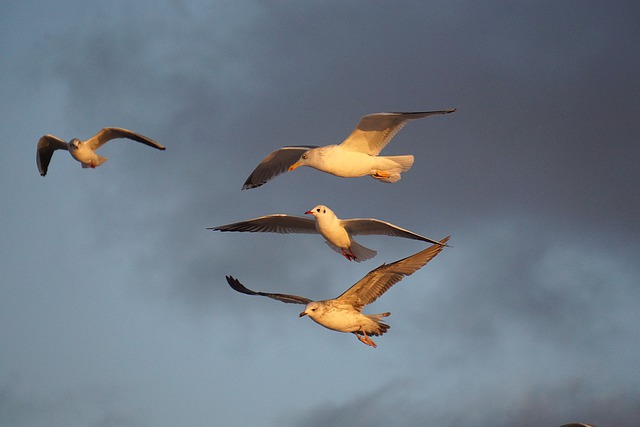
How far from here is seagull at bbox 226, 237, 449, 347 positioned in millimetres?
17281

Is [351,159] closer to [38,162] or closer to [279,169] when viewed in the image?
[279,169]

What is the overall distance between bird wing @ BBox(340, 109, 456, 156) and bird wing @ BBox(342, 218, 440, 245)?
114 centimetres

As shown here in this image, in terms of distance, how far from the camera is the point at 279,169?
19.9 m

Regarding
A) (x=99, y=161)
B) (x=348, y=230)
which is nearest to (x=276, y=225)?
(x=348, y=230)

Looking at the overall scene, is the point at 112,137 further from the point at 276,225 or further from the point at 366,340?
the point at 366,340

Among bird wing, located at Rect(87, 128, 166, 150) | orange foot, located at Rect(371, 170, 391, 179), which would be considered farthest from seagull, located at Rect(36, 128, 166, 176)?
orange foot, located at Rect(371, 170, 391, 179)

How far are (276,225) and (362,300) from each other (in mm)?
2676

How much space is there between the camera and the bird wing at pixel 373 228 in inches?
683

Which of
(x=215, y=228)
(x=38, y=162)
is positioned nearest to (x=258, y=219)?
(x=215, y=228)

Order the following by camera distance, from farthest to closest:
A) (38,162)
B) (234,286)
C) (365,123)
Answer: (38,162), (234,286), (365,123)

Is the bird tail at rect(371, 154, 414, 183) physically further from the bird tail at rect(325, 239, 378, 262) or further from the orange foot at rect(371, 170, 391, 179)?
the bird tail at rect(325, 239, 378, 262)

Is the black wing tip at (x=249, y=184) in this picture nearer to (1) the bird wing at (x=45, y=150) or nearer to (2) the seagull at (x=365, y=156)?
(2) the seagull at (x=365, y=156)

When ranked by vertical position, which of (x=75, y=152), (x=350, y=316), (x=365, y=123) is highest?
(x=75, y=152)

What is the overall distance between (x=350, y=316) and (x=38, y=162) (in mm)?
8081
